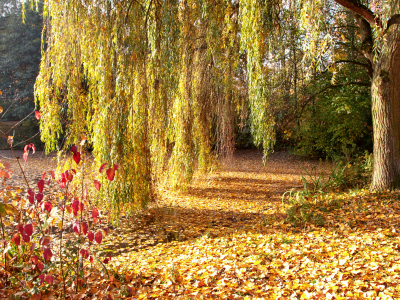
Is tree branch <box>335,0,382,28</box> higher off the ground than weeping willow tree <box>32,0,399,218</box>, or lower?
higher

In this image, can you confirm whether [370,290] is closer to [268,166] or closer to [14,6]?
[268,166]

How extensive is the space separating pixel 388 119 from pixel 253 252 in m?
3.57

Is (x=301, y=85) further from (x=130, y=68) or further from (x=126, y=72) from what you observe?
(x=126, y=72)

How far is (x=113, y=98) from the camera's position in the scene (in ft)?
11.7

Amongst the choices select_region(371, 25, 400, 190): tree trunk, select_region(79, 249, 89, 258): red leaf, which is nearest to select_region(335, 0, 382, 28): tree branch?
select_region(371, 25, 400, 190): tree trunk

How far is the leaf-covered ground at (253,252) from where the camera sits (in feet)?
7.67

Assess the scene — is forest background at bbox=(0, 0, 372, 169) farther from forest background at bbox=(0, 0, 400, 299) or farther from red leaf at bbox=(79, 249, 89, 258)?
red leaf at bbox=(79, 249, 89, 258)

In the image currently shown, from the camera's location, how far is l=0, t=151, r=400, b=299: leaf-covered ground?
234 cm

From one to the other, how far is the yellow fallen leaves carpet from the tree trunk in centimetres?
39

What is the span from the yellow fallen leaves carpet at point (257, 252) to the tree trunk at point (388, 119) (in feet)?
1.28

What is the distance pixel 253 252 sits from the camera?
328cm

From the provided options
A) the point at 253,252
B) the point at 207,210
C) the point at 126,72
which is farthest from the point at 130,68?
the point at 207,210

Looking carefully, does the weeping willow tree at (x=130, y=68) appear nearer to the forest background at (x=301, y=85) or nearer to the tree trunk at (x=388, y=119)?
the tree trunk at (x=388, y=119)

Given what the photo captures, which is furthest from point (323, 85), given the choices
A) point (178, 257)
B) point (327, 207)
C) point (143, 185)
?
point (178, 257)
